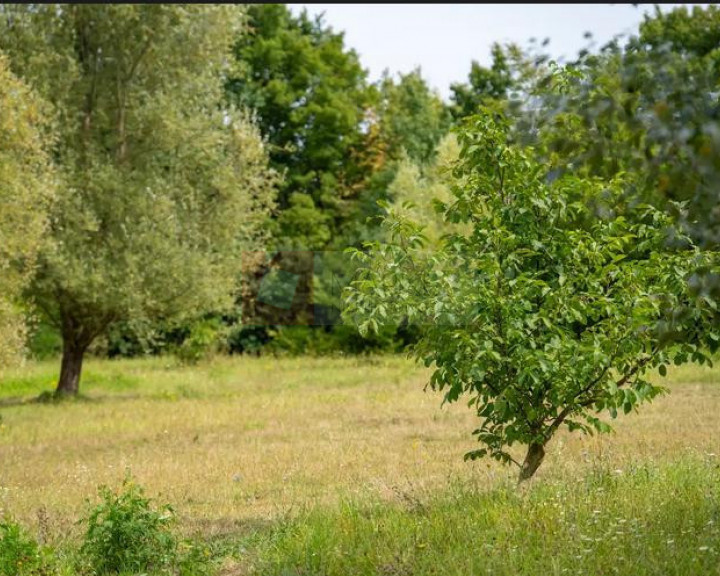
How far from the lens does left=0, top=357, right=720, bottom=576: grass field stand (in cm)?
741

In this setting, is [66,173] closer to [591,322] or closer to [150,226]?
[150,226]

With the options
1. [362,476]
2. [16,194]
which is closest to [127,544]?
[362,476]

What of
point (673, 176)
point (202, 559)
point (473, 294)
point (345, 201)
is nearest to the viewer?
point (673, 176)

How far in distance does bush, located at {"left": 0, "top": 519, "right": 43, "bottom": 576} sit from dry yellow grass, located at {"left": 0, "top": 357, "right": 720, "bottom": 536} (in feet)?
6.90

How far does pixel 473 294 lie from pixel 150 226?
52.9 feet

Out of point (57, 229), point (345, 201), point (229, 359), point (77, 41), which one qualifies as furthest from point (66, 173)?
point (345, 201)

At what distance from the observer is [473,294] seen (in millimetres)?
8898

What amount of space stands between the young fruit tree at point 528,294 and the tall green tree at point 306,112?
32769 millimetres

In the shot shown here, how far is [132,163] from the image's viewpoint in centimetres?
2450

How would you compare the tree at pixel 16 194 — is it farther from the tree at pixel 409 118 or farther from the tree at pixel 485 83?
the tree at pixel 485 83

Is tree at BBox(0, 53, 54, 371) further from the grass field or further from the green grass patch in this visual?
the green grass patch

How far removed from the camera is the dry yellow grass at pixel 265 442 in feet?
39.3

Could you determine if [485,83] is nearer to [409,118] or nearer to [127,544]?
[409,118]

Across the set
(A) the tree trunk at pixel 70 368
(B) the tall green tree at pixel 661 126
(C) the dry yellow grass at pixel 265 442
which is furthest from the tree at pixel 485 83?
(B) the tall green tree at pixel 661 126
